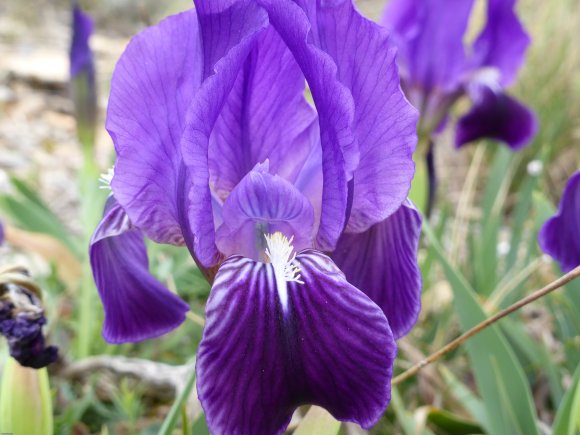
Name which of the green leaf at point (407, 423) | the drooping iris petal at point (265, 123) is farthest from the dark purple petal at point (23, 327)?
the green leaf at point (407, 423)

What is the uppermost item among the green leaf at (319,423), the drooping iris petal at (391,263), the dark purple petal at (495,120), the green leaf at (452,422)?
the dark purple petal at (495,120)

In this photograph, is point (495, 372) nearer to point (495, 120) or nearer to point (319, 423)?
point (319, 423)

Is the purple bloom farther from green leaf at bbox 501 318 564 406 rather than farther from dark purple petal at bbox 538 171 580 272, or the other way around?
green leaf at bbox 501 318 564 406

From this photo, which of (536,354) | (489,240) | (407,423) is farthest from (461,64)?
(407,423)

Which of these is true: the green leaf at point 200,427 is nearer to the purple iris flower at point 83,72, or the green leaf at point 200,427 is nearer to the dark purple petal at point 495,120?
the purple iris flower at point 83,72

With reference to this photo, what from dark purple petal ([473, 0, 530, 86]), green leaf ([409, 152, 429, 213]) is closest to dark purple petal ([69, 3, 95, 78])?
green leaf ([409, 152, 429, 213])

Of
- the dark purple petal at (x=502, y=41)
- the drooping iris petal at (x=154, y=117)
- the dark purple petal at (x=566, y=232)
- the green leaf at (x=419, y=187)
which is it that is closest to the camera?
the drooping iris petal at (x=154, y=117)

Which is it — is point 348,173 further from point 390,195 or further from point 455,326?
point 455,326
